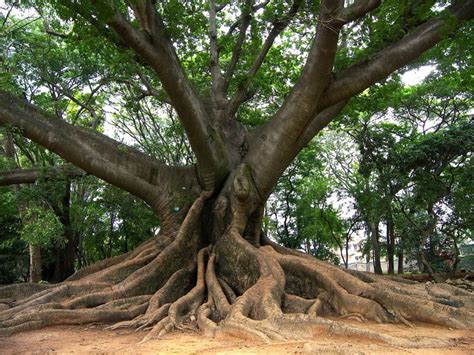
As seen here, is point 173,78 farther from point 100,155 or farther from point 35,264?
point 35,264

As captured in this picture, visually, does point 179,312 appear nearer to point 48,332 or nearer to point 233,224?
point 48,332

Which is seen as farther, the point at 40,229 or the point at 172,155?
the point at 172,155

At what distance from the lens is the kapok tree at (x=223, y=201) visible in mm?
5297

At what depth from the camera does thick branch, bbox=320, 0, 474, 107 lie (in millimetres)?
6414

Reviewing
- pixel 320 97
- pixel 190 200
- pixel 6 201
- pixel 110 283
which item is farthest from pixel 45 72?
pixel 320 97

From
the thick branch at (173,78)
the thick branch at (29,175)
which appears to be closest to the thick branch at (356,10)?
the thick branch at (173,78)

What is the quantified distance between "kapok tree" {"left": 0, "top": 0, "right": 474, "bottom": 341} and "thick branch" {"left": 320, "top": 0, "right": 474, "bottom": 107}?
21mm

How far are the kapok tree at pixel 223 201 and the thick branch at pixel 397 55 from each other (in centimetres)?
2

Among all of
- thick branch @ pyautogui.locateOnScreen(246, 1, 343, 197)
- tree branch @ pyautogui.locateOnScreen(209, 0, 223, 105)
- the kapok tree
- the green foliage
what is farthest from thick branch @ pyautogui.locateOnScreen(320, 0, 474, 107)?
the green foliage

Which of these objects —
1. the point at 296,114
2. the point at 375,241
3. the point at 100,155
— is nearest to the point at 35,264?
the point at 100,155

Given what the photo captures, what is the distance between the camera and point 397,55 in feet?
21.9

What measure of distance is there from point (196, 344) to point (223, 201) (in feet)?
13.2

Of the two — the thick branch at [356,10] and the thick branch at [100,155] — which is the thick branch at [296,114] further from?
the thick branch at [100,155]

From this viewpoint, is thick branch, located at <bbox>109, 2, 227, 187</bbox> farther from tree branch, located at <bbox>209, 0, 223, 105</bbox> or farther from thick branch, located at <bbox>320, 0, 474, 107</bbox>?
thick branch, located at <bbox>320, 0, 474, 107</bbox>
